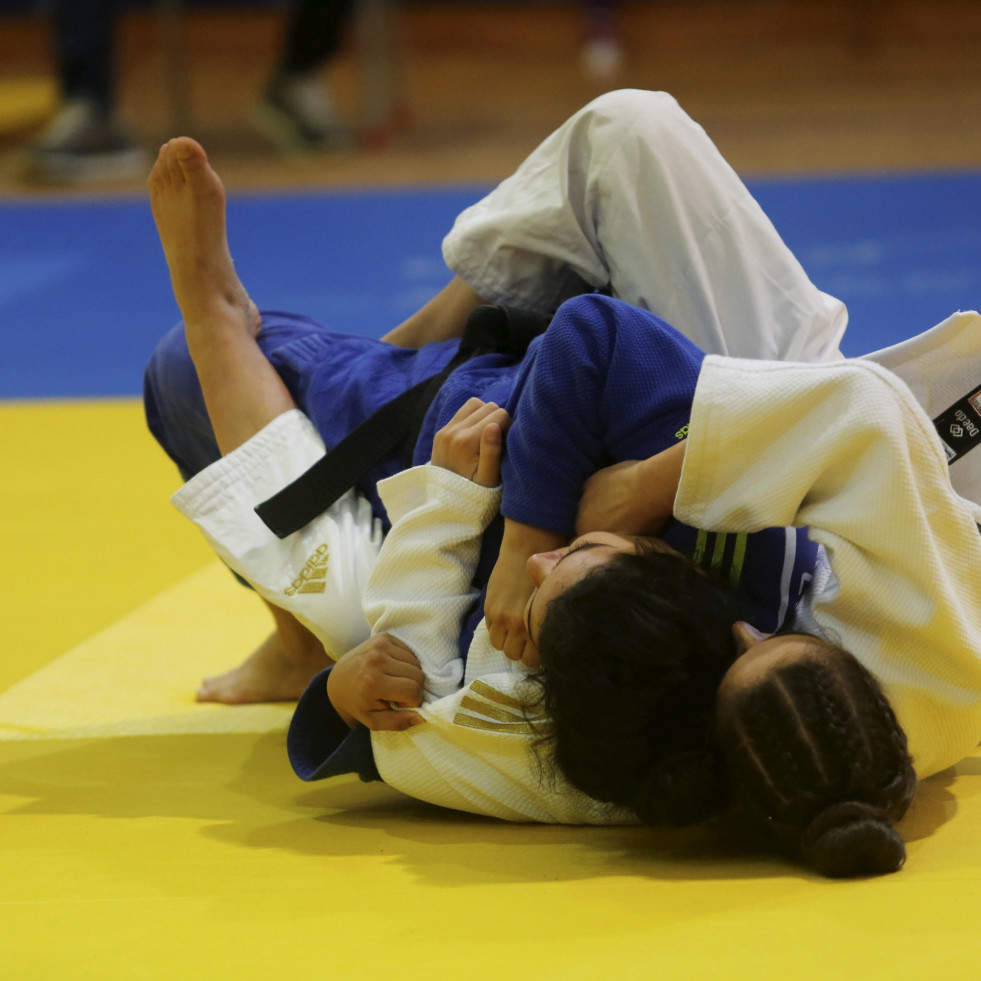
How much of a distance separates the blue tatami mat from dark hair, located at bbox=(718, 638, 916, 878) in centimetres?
258

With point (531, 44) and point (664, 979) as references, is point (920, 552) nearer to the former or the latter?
point (664, 979)

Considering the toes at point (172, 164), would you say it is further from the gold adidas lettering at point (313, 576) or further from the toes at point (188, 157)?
the gold adidas lettering at point (313, 576)

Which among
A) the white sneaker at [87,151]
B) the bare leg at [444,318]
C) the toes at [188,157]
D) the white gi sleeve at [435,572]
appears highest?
the toes at [188,157]

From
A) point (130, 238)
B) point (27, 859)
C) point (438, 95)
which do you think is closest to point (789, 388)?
point (27, 859)

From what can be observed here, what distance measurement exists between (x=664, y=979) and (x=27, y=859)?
0.68m

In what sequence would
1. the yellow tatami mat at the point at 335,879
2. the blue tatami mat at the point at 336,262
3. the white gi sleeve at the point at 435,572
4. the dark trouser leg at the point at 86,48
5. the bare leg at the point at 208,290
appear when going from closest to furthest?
the yellow tatami mat at the point at 335,879, the white gi sleeve at the point at 435,572, the bare leg at the point at 208,290, the blue tatami mat at the point at 336,262, the dark trouser leg at the point at 86,48

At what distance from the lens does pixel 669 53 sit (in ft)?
26.9

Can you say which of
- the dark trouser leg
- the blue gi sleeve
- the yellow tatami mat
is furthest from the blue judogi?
the dark trouser leg

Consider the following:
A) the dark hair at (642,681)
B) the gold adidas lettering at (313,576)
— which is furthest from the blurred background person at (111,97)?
the dark hair at (642,681)

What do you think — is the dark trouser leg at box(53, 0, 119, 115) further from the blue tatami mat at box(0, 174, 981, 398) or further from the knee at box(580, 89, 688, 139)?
the knee at box(580, 89, 688, 139)

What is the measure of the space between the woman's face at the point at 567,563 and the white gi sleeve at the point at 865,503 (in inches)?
2.7

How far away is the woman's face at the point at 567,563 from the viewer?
129cm

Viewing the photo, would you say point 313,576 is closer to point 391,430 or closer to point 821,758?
point 391,430

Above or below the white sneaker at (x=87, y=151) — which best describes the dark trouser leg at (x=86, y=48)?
above
